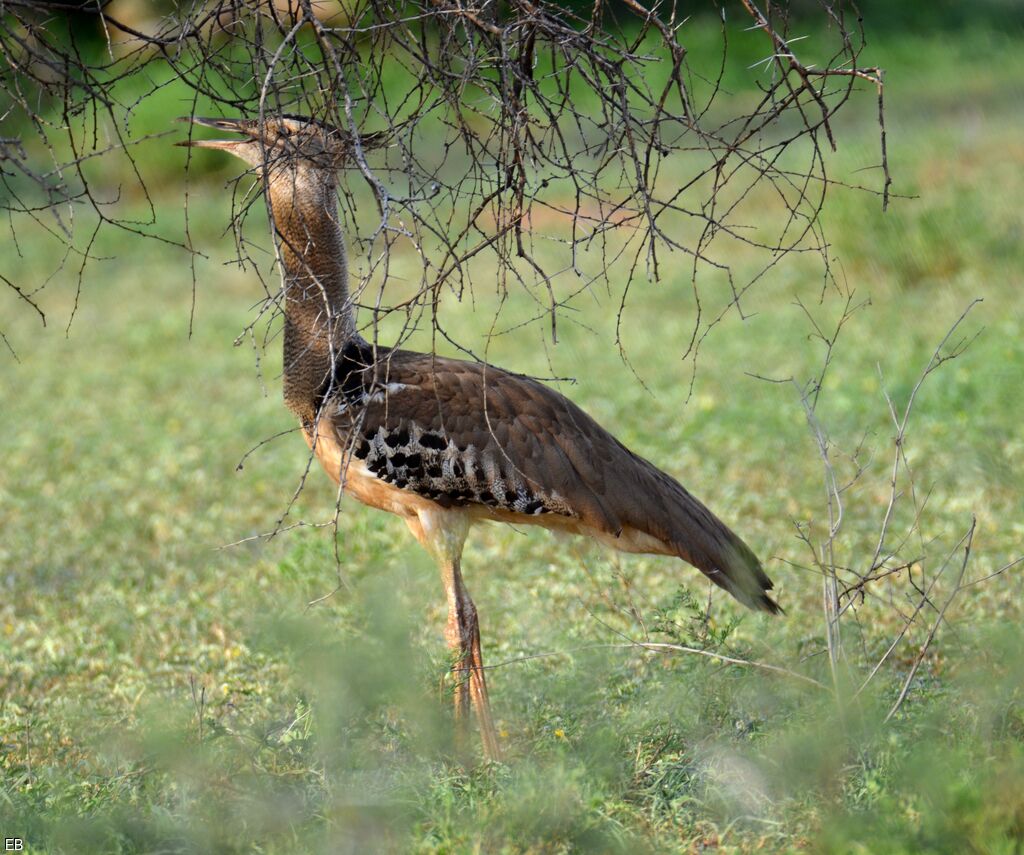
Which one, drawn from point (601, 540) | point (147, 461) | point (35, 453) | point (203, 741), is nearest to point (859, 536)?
point (601, 540)

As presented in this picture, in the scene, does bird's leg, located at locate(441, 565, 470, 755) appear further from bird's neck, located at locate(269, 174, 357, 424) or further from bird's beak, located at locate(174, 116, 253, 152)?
bird's beak, located at locate(174, 116, 253, 152)

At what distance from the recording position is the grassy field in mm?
2666

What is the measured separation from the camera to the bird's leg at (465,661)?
3220 millimetres

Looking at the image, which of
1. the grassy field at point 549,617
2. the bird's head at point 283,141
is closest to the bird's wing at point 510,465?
the grassy field at point 549,617

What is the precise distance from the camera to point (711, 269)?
32.8ft

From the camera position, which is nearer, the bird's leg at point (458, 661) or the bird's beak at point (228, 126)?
the bird's leg at point (458, 661)

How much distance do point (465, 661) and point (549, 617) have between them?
100 cm

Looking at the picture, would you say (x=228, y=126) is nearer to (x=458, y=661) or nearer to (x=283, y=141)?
(x=283, y=141)

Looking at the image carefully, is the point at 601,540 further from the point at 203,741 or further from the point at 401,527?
the point at 401,527

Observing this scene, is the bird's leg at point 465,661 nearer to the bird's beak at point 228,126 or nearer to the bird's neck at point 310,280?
the bird's neck at point 310,280

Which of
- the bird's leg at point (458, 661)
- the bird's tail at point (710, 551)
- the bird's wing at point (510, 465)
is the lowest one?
the bird's leg at point (458, 661)

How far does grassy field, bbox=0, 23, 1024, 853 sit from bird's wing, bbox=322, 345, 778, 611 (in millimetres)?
207

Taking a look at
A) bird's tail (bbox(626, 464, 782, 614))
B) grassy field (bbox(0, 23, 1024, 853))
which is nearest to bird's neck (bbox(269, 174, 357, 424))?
grassy field (bbox(0, 23, 1024, 853))

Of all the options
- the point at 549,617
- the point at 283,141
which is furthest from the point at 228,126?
the point at 549,617
